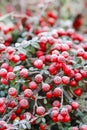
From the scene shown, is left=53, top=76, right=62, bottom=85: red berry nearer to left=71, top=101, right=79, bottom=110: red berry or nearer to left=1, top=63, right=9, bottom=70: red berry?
left=71, top=101, right=79, bottom=110: red berry

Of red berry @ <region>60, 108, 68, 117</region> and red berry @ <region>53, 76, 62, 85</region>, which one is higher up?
red berry @ <region>53, 76, 62, 85</region>

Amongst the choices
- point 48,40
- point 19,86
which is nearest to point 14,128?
point 19,86

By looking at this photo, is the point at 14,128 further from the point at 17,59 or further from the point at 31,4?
the point at 31,4

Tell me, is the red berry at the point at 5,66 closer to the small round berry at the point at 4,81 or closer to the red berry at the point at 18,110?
the small round berry at the point at 4,81

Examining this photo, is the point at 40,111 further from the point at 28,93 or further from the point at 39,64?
the point at 39,64

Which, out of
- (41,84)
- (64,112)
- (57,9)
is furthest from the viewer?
(57,9)

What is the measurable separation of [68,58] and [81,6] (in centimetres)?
156

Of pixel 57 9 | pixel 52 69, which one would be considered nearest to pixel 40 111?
pixel 52 69

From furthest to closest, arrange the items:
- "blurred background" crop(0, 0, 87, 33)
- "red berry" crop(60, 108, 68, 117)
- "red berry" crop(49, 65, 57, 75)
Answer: "blurred background" crop(0, 0, 87, 33), "red berry" crop(49, 65, 57, 75), "red berry" crop(60, 108, 68, 117)

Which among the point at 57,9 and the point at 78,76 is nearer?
the point at 78,76

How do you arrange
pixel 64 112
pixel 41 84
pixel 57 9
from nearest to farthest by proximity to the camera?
pixel 64 112, pixel 41 84, pixel 57 9

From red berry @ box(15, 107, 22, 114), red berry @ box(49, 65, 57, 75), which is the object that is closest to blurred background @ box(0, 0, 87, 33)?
red berry @ box(49, 65, 57, 75)

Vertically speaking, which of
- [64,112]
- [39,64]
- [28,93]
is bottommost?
[64,112]

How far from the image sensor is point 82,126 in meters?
1.24
